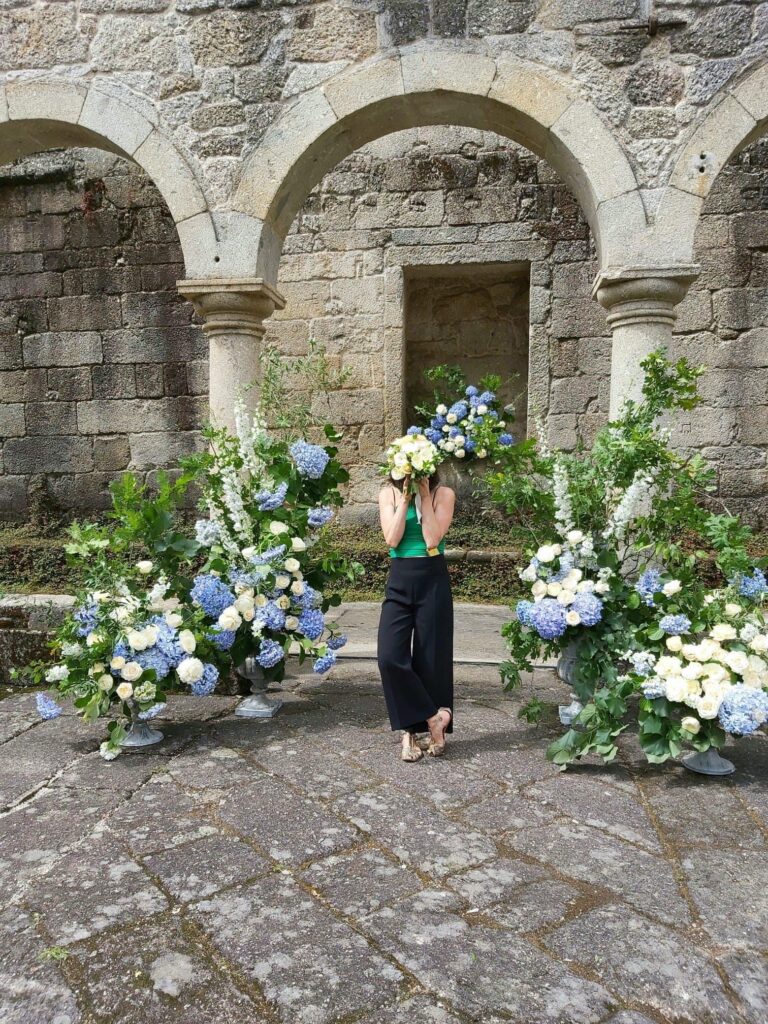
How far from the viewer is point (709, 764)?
269 cm

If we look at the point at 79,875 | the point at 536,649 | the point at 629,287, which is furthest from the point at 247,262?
the point at 79,875

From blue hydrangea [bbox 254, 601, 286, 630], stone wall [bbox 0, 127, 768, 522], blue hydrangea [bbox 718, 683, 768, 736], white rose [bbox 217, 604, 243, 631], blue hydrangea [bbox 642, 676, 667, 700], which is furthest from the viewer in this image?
stone wall [bbox 0, 127, 768, 522]

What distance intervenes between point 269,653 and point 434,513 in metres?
0.97

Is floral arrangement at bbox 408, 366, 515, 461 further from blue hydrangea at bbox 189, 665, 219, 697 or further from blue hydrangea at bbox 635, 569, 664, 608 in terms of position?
blue hydrangea at bbox 189, 665, 219, 697

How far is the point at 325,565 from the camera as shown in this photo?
11.3 ft

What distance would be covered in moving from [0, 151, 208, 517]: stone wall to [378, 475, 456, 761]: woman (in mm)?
4771

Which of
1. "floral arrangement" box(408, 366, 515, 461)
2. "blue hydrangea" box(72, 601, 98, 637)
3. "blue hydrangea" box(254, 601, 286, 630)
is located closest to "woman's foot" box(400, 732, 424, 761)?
"blue hydrangea" box(254, 601, 286, 630)

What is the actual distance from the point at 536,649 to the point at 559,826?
0.90 metres

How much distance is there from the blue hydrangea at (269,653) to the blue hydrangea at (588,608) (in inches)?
50.5

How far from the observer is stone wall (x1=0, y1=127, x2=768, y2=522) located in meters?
6.38

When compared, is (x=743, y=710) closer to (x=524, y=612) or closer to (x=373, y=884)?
(x=524, y=612)

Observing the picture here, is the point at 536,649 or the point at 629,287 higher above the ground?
the point at 629,287

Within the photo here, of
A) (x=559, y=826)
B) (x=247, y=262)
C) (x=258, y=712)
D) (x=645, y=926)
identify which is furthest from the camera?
(x=247, y=262)

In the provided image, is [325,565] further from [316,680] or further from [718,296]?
[718,296]
